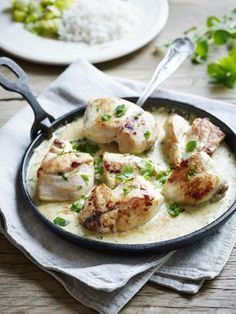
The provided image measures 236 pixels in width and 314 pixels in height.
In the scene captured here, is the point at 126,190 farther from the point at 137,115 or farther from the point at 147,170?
the point at 137,115

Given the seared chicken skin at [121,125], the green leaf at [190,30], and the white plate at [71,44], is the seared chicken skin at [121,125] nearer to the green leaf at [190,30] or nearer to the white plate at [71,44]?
the white plate at [71,44]

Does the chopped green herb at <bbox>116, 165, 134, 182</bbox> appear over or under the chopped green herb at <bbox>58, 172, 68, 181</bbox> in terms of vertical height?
over

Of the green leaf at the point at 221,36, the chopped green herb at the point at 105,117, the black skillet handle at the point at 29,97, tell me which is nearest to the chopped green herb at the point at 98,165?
the chopped green herb at the point at 105,117

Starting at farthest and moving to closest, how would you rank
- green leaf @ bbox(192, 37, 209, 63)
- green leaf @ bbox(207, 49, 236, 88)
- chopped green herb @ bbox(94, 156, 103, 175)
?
1. green leaf @ bbox(192, 37, 209, 63)
2. green leaf @ bbox(207, 49, 236, 88)
3. chopped green herb @ bbox(94, 156, 103, 175)

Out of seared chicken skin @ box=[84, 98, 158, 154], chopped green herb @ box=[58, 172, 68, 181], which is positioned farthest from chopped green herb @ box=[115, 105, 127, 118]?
chopped green herb @ box=[58, 172, 68, 181]

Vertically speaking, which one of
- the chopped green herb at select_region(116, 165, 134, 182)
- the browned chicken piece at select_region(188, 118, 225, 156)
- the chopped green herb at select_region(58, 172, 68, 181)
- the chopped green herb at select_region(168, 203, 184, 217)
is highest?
the browned chicken piece at select_region(188, 118, 225, 156)

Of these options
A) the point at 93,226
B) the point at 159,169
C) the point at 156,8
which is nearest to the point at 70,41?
the point at 156,8

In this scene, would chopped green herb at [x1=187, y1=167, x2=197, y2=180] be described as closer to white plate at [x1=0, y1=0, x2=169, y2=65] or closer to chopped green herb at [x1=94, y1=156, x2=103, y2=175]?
chopped green herb at [x1=94, y1=156, x2=103, y2=175]
